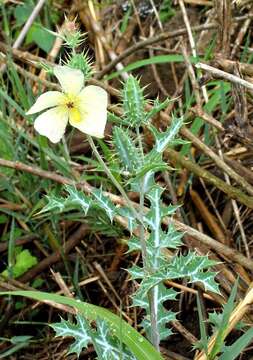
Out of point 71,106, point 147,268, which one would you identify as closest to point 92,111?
point 71,106

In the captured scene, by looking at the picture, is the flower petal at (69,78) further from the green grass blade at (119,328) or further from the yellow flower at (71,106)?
the green grass blade at (119,328)

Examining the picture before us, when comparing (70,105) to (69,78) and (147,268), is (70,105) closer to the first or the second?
(69,78)

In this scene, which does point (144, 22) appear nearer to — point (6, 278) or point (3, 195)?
point (3, 195)

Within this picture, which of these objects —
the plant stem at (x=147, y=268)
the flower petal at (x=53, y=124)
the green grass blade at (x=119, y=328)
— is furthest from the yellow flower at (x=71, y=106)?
the green grass blade at (x=119, y=328)

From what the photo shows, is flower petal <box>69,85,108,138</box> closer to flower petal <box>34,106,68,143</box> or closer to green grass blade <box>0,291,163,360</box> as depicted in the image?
flower petal <box>34,106,68,143</box>

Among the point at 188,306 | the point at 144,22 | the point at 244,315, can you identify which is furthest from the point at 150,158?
the point at 144,22

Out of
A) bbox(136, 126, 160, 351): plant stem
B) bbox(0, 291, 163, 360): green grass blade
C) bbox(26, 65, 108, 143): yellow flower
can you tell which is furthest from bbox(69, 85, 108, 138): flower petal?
bbox(0, 291, 163, 360): green grass blade
